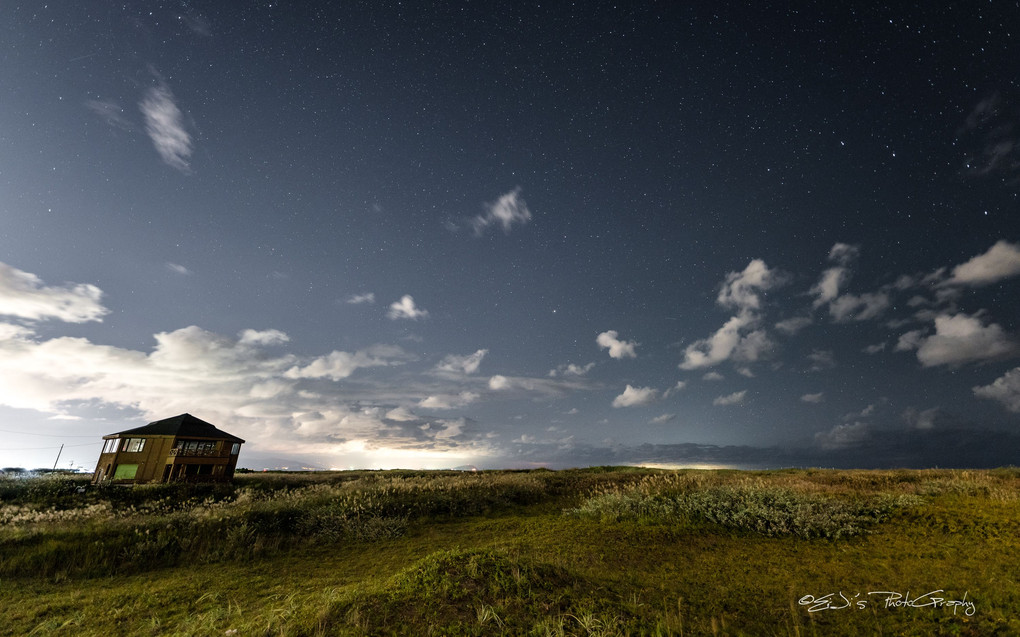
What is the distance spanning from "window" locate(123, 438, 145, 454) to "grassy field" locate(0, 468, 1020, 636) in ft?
89.0

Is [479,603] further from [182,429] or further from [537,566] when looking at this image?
[182,429]

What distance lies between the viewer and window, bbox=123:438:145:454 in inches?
1578

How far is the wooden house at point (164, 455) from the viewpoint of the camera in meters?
39.0

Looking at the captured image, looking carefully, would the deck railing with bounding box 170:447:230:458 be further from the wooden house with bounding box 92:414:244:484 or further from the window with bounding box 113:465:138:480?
the window with bounding box 113:465:138:480

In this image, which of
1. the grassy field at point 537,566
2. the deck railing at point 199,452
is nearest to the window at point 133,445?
the deck railing at point 199,452

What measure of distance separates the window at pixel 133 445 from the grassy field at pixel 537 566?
89.0 feet

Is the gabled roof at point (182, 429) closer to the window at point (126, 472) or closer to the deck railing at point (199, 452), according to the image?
the deck railing at point (199, 452)

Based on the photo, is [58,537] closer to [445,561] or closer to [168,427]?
[445,561]

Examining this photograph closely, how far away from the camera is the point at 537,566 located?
284 inches

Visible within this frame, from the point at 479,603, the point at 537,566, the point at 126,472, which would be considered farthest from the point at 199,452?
the point at 479,603

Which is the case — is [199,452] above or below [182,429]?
below

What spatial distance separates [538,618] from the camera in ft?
18.1

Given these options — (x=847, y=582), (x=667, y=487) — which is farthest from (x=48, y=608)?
(x=667, y=487)

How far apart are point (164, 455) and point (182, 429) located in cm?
250
